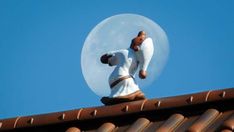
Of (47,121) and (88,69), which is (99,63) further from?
(47,121)

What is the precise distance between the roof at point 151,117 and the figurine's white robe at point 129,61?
704 millimetres

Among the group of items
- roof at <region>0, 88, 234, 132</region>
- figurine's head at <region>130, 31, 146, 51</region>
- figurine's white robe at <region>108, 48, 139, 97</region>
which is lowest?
roof at <region>0, 88, 234, 132</region>

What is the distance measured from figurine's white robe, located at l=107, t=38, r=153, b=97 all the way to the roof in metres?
0.70

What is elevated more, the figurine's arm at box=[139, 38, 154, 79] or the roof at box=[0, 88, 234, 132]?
the figurine's arm at box=[139, 38, 154, 79]

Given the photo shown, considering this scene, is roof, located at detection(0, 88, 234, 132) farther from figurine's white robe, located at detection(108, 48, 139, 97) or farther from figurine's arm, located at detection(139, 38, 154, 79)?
figurine's arm, located at detection(139, 38, 154, 79)

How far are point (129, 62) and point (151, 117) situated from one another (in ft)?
3.90

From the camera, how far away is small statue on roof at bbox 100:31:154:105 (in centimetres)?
824

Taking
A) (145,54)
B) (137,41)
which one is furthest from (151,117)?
(137,41)

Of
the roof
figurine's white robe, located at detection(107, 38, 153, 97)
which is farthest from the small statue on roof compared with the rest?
the roof

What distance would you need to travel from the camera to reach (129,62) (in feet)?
27.6

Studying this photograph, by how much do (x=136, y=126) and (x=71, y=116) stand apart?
845 millimetres

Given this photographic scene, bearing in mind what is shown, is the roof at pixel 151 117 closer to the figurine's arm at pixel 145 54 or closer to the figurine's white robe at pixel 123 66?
the figurine's white robe at pixel 123 66

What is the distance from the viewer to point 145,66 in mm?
8344

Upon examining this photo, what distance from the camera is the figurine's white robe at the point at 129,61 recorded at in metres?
8.34
